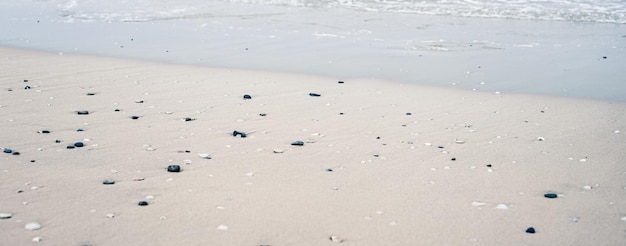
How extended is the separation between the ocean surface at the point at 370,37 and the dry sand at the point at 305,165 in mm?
1155

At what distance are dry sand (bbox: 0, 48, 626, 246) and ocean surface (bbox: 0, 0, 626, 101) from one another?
3.79 feet

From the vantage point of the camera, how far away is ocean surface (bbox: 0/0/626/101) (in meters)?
9.84

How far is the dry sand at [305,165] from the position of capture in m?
4.49

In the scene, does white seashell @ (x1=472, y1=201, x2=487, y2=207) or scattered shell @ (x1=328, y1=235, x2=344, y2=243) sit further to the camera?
white seashell @ (x1=472, y1=201, x2=487, y2=207)

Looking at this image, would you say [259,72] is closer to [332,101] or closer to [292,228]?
[332,101]

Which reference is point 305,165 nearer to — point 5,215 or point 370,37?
point 5,215

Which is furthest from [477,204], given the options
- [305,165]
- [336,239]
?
[305,165]

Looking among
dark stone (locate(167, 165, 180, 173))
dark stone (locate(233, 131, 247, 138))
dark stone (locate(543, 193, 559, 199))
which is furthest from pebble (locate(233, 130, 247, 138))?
dark stone (locate(543, 193, 559, 199))

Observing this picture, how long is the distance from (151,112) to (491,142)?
3600 mm

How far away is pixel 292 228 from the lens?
4508mm

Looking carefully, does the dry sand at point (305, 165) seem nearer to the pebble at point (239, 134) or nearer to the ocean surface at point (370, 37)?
the pebble at point (239, 134)

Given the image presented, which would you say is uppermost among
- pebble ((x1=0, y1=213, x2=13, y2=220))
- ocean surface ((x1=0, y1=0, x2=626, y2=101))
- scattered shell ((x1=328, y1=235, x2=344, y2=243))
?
pebble ((x1=0, y1=213, x2=13, y2=220))

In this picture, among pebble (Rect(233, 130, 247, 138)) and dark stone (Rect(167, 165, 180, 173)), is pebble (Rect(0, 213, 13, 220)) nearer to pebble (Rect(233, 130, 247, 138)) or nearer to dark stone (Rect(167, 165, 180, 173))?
dark stone (Rect(167, 165, 180, 173))

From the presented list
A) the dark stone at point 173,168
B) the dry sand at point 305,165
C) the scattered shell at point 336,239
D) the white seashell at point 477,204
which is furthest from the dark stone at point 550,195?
the dark stone at point 173,168
